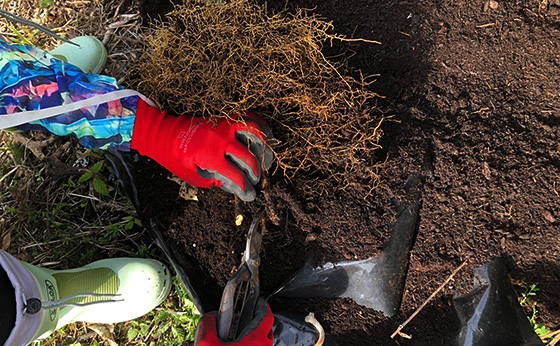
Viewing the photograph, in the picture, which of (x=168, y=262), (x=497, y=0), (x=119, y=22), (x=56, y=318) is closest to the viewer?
(x=56, y=318)

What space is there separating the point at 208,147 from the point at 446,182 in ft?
2.79

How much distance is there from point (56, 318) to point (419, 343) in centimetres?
127

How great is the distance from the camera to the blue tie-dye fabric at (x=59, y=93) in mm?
1396

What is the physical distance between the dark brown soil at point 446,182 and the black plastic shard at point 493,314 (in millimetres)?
35

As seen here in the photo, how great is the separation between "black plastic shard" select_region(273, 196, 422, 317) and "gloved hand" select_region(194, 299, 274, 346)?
0.18 metres

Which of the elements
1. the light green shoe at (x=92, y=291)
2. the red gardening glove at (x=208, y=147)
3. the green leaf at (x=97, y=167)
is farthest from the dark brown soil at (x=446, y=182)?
the green leaf at (x=97, y=167)

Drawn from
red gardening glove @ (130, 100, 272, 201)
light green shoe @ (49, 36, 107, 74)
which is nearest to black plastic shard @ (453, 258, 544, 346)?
red gardening glove @ (130, 100, 272, 201)

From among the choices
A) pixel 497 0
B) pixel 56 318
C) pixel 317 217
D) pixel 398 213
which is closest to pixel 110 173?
pixel 56 318

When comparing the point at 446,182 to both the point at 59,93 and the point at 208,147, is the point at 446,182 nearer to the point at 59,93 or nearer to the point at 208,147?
the point at 208,147

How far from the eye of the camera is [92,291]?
1524mm

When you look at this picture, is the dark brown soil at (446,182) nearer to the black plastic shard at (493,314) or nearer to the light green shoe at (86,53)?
the black plastic shard at (493,314)

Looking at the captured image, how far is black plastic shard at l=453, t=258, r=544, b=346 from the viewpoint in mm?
1341

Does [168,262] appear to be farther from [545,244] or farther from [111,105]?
[545,244]

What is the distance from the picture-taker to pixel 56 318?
1.38 metres
